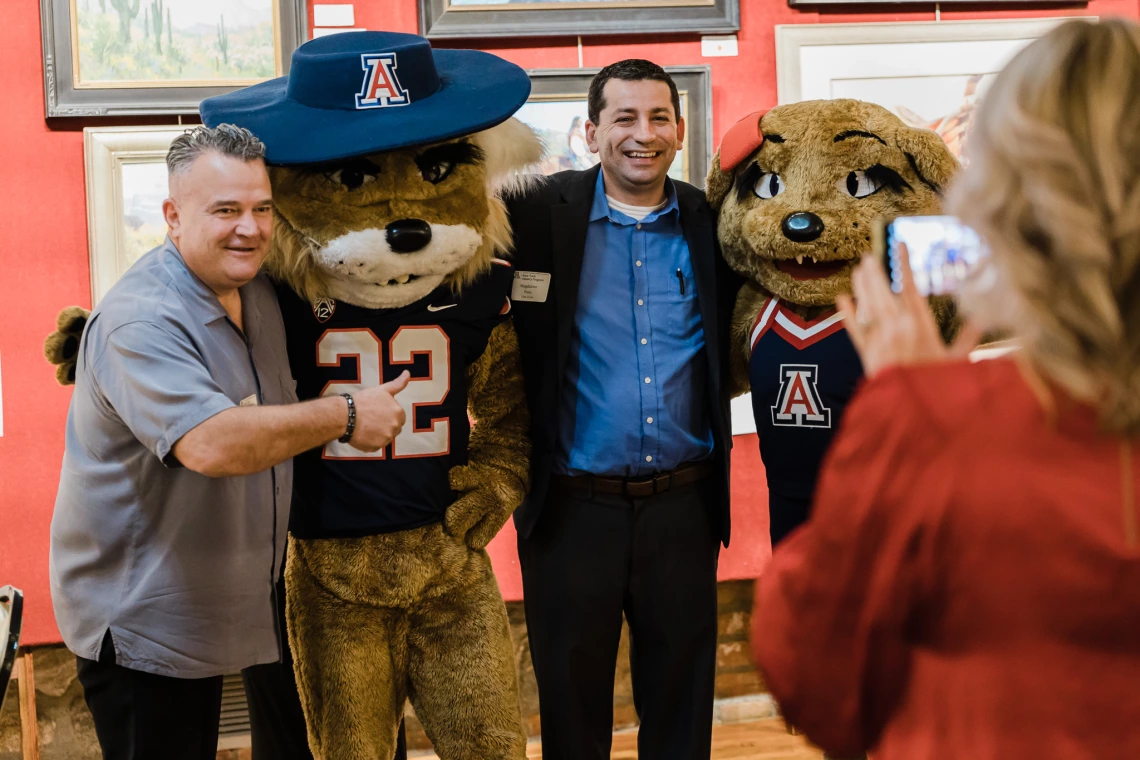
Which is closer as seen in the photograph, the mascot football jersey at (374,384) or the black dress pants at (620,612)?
the mascot football jersey at (374,384)

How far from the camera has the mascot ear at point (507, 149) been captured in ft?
7.41

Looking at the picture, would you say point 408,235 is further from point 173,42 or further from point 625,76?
point 173,42

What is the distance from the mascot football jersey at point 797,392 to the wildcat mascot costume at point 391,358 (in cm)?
62

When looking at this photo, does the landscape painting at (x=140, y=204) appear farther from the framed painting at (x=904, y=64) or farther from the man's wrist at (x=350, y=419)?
the framed painting at (x=904, y=64)

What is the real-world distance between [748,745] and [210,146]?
2445 millimetres

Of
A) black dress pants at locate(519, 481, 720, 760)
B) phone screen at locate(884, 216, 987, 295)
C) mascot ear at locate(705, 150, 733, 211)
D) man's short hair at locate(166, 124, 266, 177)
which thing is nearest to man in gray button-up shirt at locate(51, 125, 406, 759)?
man's short hair at locate(166, 124, 266, 177)

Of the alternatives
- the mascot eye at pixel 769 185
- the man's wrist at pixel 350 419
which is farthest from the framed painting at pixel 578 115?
the man's wrist at pixel 350 419

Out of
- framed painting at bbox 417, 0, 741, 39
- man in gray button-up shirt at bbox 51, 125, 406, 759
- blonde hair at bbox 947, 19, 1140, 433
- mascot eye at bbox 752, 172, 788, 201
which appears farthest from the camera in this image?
framed painting at bbox 417, 0, 741, 39

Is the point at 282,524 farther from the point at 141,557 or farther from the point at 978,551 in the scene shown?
the point at 978,551

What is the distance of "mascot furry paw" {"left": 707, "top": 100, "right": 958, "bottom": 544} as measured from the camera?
2.31 m

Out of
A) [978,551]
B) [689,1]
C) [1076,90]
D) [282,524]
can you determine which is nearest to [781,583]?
[978,551]

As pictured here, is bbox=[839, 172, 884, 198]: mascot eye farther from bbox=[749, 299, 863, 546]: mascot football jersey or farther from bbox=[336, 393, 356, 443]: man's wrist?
bbox=[336, 393, 356, 443]: man's wrist

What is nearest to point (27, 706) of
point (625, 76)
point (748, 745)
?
point (748, 745)

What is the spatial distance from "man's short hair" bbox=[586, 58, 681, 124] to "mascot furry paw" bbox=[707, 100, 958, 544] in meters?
0.24
